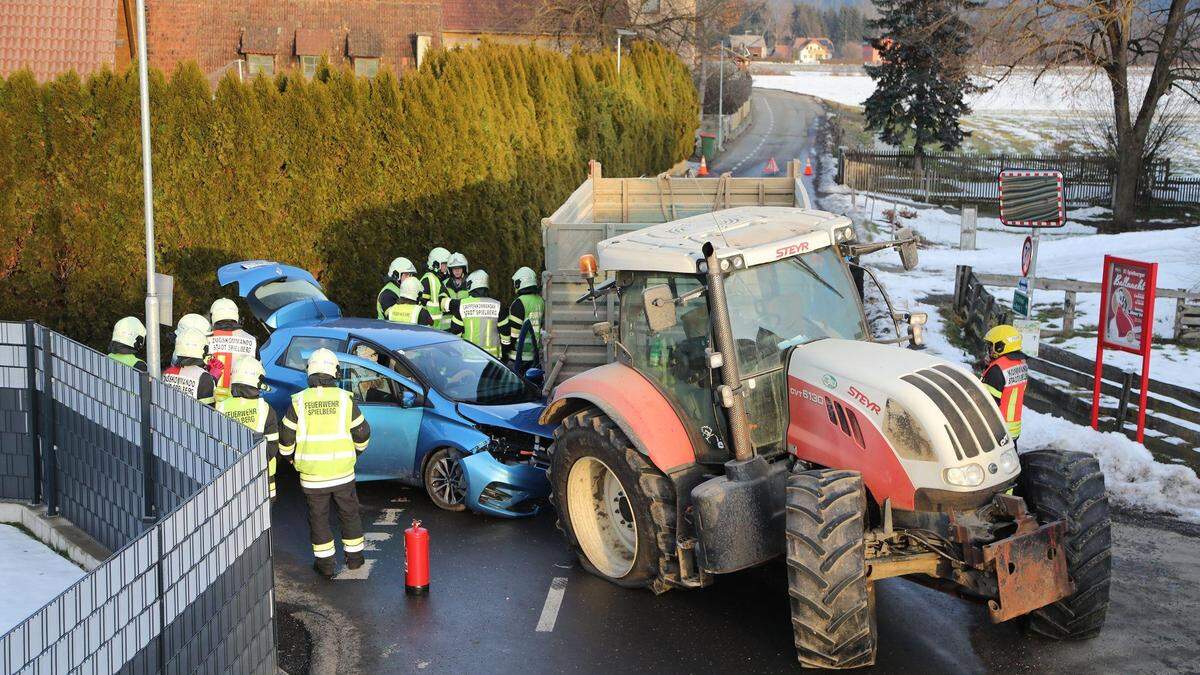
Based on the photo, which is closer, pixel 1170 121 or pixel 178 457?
pixel 178 457

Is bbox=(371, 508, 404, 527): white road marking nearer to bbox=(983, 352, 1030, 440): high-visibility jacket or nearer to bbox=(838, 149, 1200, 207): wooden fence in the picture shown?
bbox=(983, 352, 1030, 440): high-visibility jacket

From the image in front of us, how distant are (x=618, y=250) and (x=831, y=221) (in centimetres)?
160

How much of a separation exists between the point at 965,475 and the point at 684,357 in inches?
87.8

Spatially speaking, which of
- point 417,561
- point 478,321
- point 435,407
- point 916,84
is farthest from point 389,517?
point 916,84

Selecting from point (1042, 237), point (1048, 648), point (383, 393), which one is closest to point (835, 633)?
point (1048, 648)

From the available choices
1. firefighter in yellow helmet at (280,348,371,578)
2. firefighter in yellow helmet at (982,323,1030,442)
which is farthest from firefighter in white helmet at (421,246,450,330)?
firefighter in yellow helmet at (982,323,1030,442)

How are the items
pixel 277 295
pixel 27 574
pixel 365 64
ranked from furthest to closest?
pixel 365 64 < pixel 277 295 < pixel 27 574

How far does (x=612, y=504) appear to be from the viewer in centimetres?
972

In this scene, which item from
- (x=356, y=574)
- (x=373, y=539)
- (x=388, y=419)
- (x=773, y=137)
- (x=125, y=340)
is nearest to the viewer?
(x=356, y=574)

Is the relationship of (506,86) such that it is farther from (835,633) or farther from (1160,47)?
(1160,47)

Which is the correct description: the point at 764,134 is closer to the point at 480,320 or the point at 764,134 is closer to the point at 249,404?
the point at 480,320

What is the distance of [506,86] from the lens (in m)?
22.6

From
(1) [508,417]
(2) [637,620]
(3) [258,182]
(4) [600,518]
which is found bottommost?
(2) [637,620]

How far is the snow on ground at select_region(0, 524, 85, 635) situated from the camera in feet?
30.0
